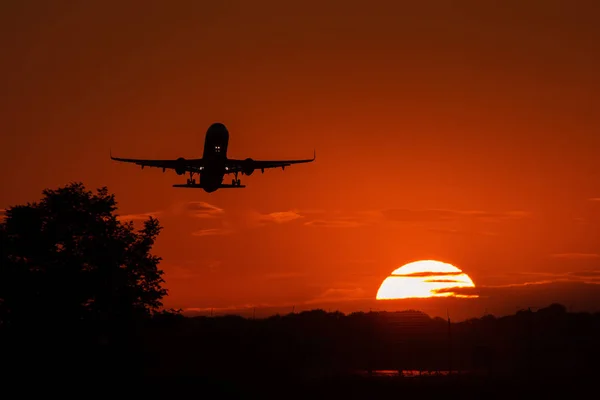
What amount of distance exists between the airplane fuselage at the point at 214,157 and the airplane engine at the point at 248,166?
242 centimetres

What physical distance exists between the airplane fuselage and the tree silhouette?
16.6 meters

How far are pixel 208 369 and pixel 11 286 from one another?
55.8 metres

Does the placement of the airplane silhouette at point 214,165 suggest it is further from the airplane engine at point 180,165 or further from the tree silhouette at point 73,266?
the tree silhouette at point 73,266

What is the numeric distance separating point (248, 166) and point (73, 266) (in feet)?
90.0

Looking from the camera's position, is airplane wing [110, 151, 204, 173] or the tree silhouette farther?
airplane wing [110, 151, 204, 173]

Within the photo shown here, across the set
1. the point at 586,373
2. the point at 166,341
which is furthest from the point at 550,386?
the point at 166,341

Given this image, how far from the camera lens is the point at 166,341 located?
17600 cm

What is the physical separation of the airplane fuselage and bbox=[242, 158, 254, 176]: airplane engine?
2422mm

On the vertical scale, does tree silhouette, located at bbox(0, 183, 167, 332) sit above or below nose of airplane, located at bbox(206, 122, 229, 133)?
below

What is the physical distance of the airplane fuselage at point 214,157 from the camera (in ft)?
362

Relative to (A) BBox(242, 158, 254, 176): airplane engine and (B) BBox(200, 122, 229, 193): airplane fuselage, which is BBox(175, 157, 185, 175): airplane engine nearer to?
(B) BBox(200, 122, 229, 193): airplane fuselage

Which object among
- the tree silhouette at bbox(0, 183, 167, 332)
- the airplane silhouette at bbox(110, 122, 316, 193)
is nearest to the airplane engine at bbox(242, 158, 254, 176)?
the airplane silhouette at bbox(110, 122, 316, 193)

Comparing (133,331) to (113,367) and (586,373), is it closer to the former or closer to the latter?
(113,367)

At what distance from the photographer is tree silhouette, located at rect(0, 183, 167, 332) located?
8894cm
